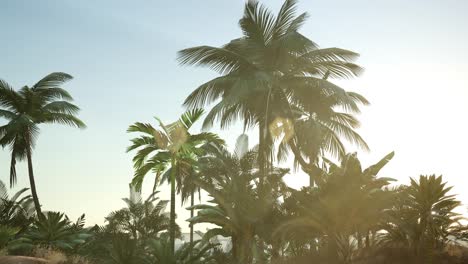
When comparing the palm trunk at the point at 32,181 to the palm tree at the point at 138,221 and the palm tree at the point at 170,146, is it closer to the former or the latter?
the palm tree at the point at 138,221

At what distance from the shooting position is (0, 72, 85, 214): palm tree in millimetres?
27734

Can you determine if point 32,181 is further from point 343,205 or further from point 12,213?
point 343,205

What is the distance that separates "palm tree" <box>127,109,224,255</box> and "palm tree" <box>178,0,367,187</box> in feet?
3.21

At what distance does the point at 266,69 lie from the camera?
19859 millimetres

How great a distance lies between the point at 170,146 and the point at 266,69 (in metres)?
5.62

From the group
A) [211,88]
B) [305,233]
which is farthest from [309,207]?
[211,88]

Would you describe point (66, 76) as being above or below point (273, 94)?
above

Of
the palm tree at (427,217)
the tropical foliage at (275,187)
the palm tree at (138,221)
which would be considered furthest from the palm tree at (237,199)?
the palm tree at (138,221)

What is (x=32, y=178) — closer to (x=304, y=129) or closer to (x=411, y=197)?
(x=304, y=129)

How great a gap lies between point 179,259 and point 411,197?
9.15 m

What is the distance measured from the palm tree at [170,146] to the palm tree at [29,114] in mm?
11089

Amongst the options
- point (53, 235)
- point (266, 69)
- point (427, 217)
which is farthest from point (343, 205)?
point (53, 235)

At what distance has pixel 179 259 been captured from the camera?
1634 centimetres

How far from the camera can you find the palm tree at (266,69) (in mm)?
19031
